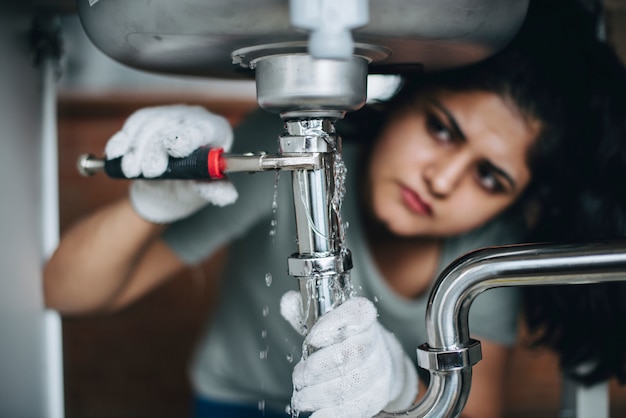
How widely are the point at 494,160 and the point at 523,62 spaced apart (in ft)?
0.43

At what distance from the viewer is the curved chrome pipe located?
0.45 m

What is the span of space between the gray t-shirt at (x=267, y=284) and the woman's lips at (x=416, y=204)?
0.16 m

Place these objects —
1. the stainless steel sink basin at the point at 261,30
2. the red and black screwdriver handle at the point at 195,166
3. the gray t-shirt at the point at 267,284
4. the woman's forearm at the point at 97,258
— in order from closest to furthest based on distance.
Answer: the stainless steel sink basin at the point at 261,30 → the red and black screwdriver handle at the point at 195,166 → the woman's forearm at the point at 97,258 → the gray t-shirt at the point at 267,284

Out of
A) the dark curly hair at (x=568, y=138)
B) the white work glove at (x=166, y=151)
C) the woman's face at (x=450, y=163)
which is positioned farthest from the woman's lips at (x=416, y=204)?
the white work glove at (x=166, y=151)

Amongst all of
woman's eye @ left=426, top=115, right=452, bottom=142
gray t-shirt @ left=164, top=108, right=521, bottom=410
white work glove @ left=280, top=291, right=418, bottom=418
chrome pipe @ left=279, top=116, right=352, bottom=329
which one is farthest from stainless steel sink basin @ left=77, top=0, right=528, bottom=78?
gray t-shirt @ left=164, top=108, right=521, bottom=410

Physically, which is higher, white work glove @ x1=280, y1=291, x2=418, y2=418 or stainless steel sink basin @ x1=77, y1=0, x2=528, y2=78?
stainless steel sink basin @ x1=77, y1=0, x2=528, y2=78

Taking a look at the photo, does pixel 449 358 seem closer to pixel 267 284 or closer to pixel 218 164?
pixel 218 164

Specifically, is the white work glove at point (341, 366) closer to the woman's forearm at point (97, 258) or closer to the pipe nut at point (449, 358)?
the pipe nut at point (449, 358)

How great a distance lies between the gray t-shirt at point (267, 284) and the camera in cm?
98

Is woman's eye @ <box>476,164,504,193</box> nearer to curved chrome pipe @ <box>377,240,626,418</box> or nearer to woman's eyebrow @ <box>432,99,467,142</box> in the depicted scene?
woman's eyebrow @ <box>432,99,467,142</box>

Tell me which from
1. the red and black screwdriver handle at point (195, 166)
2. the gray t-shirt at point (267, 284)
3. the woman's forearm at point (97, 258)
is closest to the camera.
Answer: the red and black screwdriver handle at point (195, 166)

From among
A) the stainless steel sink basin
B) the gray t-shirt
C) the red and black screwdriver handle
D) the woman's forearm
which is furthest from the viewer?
the gray t-shirt

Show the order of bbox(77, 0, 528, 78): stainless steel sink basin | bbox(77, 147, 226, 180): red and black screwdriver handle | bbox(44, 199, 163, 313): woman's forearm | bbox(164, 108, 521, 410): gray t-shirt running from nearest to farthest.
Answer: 1. bbox(77, 0, 528, 78): stainless steel sink basin
2. bbox(77, 147, 226, 180): red and black screwdriver handle
3. bbox(44, 199, 163, 313): woman's forearm
4. bbox(164, 108, 521, 410): gray t-shirt

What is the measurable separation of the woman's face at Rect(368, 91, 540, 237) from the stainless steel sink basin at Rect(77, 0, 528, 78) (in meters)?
0.29
